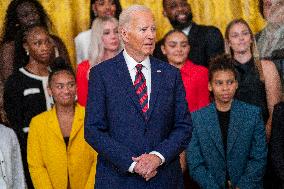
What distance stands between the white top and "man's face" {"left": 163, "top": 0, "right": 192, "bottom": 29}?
2.55 ft

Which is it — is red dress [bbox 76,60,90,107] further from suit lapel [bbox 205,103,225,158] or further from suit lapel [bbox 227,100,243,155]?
suit lapel [bbox 227,100,243,155]

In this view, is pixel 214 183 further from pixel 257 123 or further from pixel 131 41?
pixel 131 41

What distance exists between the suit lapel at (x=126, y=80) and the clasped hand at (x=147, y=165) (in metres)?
0.22

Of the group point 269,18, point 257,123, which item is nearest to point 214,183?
point 257,123

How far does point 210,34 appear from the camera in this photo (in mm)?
5312

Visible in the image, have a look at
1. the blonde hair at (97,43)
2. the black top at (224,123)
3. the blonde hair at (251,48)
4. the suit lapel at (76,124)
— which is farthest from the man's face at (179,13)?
the suit lapel at (76,124)

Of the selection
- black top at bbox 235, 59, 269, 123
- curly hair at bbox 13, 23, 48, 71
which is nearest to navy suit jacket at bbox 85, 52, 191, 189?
black top at bbox 235, 59, 269, 123

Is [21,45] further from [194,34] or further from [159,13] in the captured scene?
[194,34]

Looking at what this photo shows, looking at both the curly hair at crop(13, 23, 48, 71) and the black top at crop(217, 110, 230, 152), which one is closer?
the black top at crop(217, 110, 230, 152)

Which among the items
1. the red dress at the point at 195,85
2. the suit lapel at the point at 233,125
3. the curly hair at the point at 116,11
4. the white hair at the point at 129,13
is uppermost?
the white hair at the point at 129,13

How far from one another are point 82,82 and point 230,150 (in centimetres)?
155

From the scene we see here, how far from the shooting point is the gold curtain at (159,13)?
17.7ft

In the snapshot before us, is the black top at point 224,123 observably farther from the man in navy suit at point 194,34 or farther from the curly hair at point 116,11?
the curly hair at point 116,11

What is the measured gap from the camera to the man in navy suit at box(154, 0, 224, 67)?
522 centimetres
